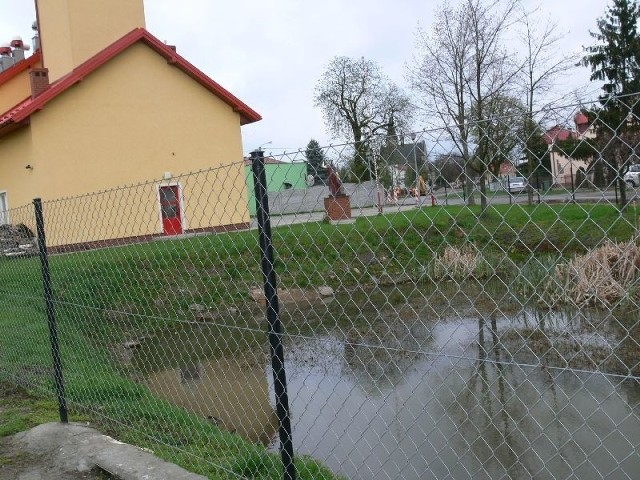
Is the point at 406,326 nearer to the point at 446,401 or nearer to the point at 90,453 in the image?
the point at 446,401

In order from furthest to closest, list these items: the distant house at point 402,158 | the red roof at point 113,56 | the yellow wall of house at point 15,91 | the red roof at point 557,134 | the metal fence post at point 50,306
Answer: the yellow wall of house at point 15,91 < the red roof at point 113,56 < the metal fence post at point 50,306 < the distant house at point 402,158 < the red roof at point 557,134

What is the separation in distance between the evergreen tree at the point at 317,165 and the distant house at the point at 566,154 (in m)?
1.01

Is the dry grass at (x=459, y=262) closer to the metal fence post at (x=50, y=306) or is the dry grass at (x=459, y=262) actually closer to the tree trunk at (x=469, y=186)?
the tree trunk at (x=469, y=186)

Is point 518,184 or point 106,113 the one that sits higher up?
point 106,113

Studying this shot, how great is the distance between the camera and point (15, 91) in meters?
22.6

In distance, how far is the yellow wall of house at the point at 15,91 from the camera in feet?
73.3

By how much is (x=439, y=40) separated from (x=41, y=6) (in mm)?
12660

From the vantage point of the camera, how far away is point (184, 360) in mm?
9758

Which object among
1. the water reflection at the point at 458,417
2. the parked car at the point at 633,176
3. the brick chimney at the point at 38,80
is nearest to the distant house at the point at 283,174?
the parked car at the point at 633,176

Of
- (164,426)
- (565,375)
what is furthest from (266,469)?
(565,375)

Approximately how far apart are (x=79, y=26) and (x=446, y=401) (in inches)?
660

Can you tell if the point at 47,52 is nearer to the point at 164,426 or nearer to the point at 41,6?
the point at 41,6

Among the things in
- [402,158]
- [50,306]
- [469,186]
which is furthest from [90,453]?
[469,186]

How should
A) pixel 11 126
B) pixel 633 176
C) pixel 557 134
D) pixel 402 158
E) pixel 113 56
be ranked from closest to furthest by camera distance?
pixel 633 176 → pixel 557 134 → pixel 402 158 → pixel 11 126 → pixel 113 56
